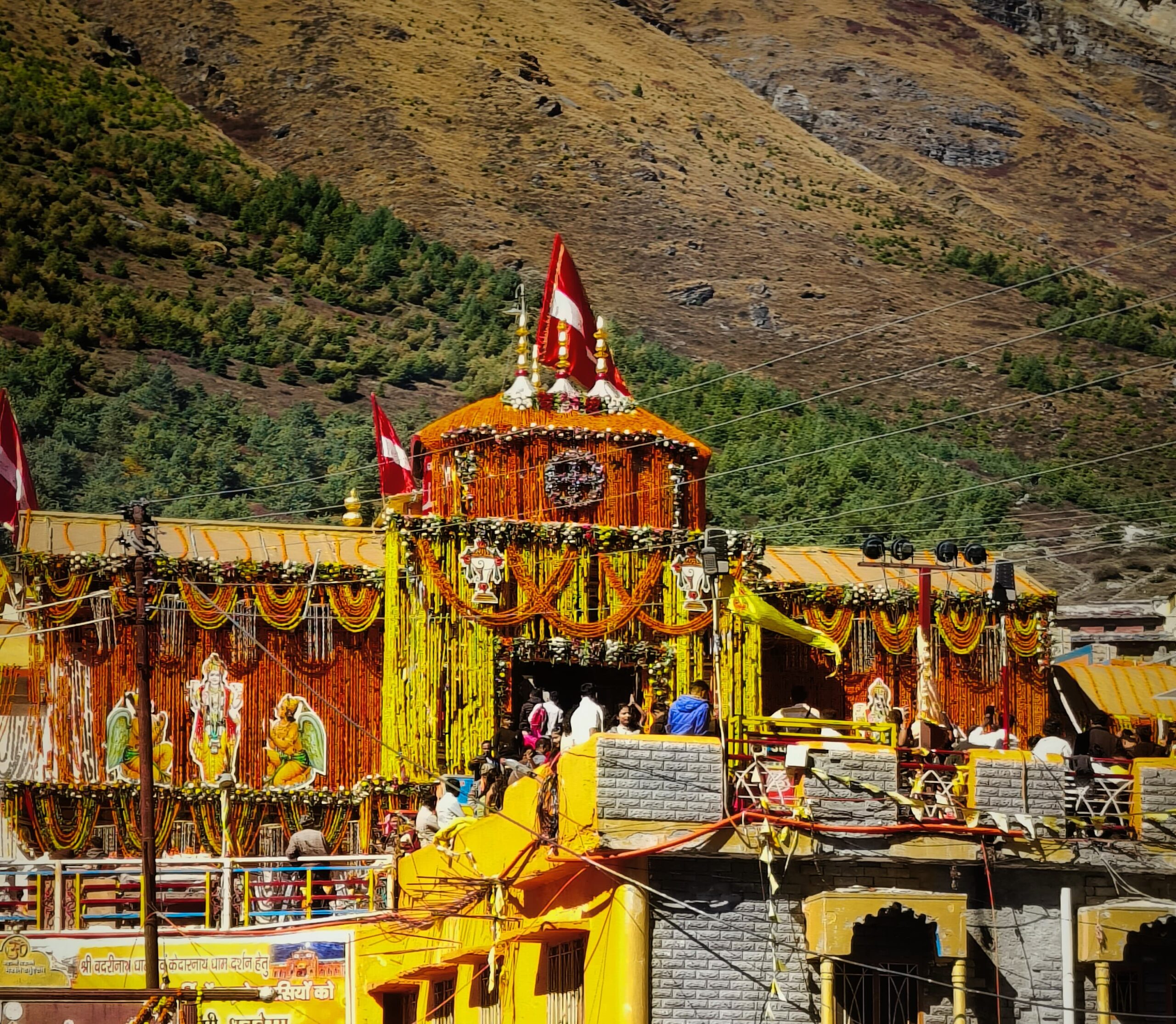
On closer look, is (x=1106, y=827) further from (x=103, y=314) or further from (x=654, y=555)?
(x=103, y=314)

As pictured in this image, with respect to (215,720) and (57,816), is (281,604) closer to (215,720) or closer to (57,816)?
(215,720)

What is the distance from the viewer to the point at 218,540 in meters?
33.8

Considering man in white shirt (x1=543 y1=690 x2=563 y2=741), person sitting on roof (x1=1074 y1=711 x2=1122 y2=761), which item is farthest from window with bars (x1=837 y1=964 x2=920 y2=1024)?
man in white shirt (x1=543 y1=690 x2=563 y2=741)

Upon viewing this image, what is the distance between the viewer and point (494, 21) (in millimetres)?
112562

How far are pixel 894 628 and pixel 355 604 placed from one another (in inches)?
330

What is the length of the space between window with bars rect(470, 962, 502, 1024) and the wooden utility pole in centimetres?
381

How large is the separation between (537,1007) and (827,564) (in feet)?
54.6

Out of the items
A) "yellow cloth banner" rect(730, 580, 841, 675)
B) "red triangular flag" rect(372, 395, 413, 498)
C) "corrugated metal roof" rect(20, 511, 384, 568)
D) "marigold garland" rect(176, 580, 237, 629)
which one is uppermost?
"red triangular flag" rect(372, 395, 413, 498)

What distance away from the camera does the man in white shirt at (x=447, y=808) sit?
23.2 meters

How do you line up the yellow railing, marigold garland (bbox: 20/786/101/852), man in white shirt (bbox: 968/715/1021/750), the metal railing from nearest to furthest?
1. the yellow railing
2. man in white shirt (bbox: 968/715/1021/750)
3. the metal railing
4. marigold garland (bbox: 20/786/101/852)

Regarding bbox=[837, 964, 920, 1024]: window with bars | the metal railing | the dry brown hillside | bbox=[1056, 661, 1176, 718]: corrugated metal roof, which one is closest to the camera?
bbox=[837, 964, 920, 1024]: window with bars

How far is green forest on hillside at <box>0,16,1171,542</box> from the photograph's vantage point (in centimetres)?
7331

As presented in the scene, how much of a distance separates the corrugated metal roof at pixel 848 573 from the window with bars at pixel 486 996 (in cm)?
1310

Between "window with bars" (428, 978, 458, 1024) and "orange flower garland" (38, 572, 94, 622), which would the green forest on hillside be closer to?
"orange flower garland" (38, 572, 94, 622)
